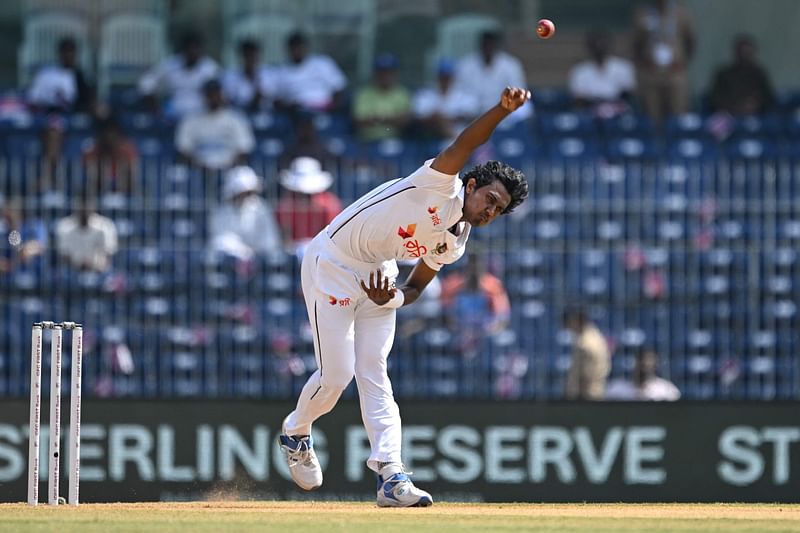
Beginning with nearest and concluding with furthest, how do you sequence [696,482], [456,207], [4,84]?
[456,207] → [696,482] → [4,84]

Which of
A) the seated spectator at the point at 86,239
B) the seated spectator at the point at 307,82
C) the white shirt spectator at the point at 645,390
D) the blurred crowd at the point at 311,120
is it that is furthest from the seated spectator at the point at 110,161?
the white shirt spectator at the point at 645,390

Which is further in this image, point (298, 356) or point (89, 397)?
point (298, 356)

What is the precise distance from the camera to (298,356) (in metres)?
12.8

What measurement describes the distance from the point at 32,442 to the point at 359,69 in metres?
11.2

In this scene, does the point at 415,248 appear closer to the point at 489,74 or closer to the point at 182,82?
the point at 489,74

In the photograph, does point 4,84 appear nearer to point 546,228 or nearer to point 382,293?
point 546,228

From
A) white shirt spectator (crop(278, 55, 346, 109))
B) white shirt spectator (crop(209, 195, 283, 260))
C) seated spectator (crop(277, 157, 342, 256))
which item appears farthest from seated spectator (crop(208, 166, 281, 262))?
white shirt spectator (crop(278, 55, 346, 109))

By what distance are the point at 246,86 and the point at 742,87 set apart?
4.95 metres

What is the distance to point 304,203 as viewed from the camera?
13.2 m

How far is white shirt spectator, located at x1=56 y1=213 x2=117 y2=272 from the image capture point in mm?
13172

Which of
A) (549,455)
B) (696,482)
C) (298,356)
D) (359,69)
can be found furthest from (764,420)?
(359,69)

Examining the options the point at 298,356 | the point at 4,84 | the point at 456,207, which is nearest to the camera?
the point at 456,207

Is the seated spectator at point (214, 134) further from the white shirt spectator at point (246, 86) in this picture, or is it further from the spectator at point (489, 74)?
the spectator at point (489, 74)

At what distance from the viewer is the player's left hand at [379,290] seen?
839 cm
